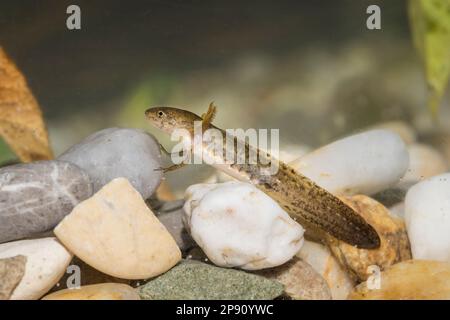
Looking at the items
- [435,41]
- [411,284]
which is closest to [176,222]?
[411,284]

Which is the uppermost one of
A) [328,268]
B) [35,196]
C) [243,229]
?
[35,196]

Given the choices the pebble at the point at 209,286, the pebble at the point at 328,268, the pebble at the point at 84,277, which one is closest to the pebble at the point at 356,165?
the pebble at the point at 328,268

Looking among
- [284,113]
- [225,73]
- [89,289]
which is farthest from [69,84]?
[89,289]

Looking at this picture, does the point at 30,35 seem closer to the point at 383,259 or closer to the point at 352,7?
the point at 352,7

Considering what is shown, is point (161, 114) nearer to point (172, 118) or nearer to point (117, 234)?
point (172, 118)

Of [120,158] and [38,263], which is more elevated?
[120,158]

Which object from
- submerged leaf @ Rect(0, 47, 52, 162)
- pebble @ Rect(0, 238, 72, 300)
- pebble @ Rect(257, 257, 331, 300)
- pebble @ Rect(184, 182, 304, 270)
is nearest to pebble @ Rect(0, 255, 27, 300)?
pebble @ Rect(0, 238, 72, 300)
